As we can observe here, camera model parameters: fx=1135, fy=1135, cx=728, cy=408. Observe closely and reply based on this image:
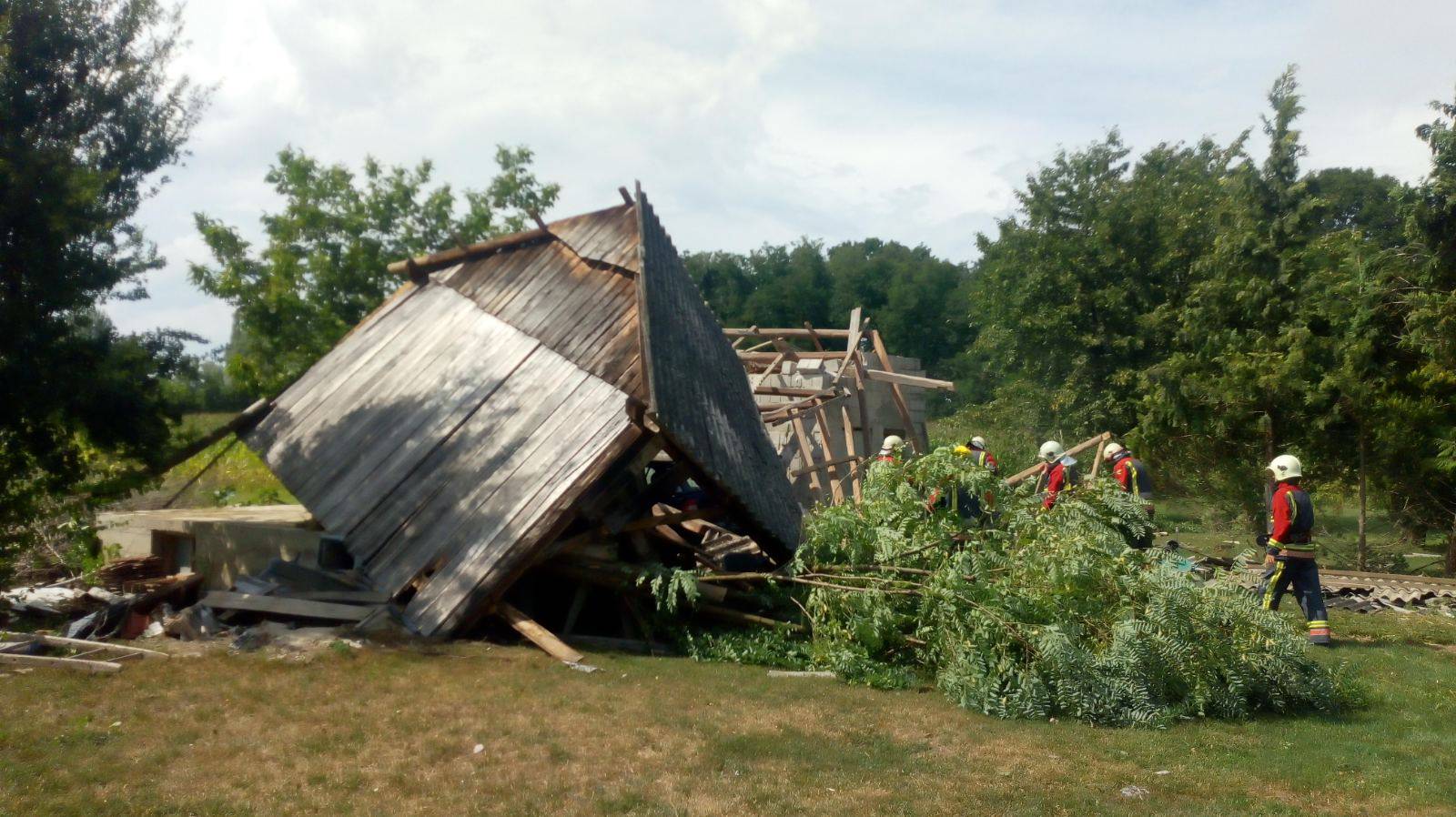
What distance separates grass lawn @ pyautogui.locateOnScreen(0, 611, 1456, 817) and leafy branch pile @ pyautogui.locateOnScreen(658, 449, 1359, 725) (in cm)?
26

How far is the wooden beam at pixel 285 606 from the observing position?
365 inches

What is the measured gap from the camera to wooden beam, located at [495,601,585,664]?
889 cm

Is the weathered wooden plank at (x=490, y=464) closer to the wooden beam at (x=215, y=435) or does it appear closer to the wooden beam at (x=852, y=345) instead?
the wooden beam at (x=215, y=435)

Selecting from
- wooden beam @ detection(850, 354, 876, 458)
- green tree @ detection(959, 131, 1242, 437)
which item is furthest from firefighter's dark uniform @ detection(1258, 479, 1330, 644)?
green tree @ detection(959, 131, 1242, 437)

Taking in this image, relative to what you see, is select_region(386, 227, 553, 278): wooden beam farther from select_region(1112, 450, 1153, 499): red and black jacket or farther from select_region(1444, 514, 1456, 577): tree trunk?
select_region(1444, 514, 1456, 577): tree trunk

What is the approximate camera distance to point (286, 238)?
1998cm

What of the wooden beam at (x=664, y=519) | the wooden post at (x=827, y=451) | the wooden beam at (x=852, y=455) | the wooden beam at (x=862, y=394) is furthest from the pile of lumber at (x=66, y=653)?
the wooden beam at (x=862, y=394)

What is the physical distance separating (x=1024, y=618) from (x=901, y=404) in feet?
39.5

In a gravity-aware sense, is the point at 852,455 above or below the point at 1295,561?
above

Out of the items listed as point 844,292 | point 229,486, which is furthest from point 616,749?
point 844,292

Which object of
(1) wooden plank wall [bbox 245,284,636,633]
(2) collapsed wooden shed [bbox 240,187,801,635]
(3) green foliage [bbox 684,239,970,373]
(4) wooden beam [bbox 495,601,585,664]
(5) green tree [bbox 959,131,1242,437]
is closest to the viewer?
(4) wooden beam [bbox 495,601,585,664]

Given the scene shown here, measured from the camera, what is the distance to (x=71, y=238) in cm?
1014

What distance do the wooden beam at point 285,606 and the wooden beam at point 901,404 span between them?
1208 centimetres

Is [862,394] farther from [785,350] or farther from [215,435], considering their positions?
[215,435]
